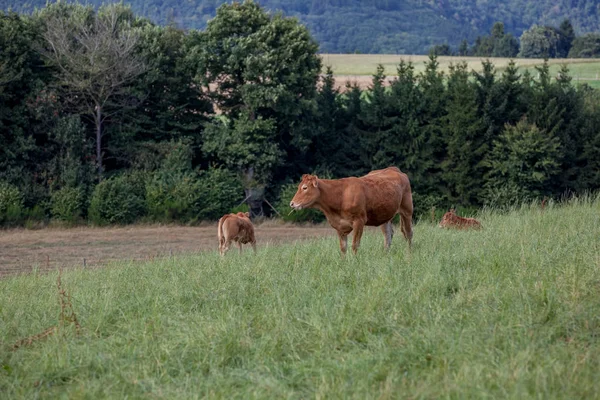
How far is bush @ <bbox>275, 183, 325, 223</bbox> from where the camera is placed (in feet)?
120

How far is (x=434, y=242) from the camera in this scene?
1402 cm

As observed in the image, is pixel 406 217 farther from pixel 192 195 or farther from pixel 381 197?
pixel 192 195

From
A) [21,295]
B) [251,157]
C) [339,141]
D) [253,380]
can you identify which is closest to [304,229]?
[251,157]

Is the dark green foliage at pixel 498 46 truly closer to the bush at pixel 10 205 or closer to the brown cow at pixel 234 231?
the bush at pixel 10 205

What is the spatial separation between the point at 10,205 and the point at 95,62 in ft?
23.7

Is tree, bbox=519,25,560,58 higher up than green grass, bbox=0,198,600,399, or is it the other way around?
tree, bbox=519,25,560,58

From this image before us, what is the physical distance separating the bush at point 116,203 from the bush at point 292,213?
20.4ft

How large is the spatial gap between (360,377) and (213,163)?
31.1 meters

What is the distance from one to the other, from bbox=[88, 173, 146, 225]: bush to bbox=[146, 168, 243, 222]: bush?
1.89 feet

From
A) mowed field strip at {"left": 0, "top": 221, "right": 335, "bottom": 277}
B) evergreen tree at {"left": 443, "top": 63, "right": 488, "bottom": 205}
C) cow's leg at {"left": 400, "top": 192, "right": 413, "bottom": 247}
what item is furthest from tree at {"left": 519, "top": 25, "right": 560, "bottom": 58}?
cow's leg at {"left": 400, "top": 192, "right": 413, "bottom": 247}

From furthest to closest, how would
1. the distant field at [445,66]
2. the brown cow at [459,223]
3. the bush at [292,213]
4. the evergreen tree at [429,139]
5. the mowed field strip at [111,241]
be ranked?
1. the distant field at [445,66]
2. the evergreen tree at [429,139]
3. the bush at [292,213]
4. the mowed field strip at [111,241]
5. the brown cow at [459,223]

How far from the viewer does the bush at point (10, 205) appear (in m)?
31.8

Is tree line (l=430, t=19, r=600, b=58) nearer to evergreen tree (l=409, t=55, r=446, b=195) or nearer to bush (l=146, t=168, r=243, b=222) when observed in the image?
evergreen tree (l=409, t=55, r=446, b=195)

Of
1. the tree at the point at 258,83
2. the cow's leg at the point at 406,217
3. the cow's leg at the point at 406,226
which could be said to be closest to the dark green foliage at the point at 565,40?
the tree at the point at 258,83
